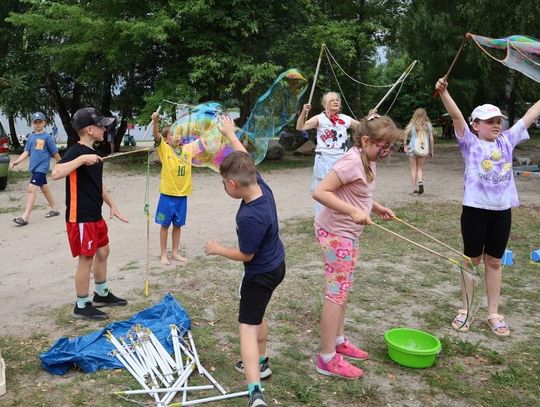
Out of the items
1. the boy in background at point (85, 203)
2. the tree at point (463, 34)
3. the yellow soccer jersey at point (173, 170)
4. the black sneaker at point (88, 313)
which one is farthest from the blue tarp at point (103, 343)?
the tree at point (463, 34)

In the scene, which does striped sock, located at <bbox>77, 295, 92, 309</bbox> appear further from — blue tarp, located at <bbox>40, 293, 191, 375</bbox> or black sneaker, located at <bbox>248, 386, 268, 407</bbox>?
black sneaker, located at <bbox>248, 386, 268, 407</bbox>

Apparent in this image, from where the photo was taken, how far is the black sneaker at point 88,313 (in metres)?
4.70

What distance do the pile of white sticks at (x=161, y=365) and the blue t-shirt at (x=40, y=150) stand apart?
5801 mm

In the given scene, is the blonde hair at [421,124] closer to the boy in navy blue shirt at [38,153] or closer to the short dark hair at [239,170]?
the boy in navy blue shirt at [38,153]

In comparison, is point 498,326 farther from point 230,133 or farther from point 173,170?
point 173,170

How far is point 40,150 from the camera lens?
8.98 metres

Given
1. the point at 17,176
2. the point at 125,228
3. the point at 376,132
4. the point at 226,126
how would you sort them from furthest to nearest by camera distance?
the point at 17,176 → the point at 125,228 → the point at 226,126 → the point at 376,132

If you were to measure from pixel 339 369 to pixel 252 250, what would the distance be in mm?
1241

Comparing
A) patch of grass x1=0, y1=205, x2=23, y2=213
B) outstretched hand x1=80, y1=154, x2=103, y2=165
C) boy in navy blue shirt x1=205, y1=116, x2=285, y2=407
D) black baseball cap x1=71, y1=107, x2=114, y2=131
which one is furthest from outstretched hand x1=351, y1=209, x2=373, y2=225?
patch of grass x1=0, y1=205, x2=23, y2=213

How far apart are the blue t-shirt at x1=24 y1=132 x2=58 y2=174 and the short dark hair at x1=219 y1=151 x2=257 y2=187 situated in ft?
22.0

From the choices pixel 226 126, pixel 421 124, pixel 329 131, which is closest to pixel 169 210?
pixel 329 131

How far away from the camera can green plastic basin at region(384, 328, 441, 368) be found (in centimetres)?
390

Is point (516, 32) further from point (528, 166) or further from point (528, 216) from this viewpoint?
point (528, 216)

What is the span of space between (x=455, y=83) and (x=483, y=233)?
2167 centimetres
